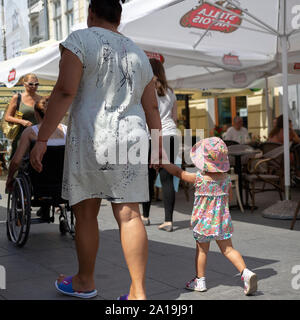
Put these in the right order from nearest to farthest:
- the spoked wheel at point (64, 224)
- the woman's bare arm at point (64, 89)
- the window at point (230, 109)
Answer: the woman's bare arm at point (64, 89), the spoked wheel at point (64, 224), the window at point (230, 109)

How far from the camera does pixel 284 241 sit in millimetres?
5145

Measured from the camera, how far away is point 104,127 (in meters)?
2.91

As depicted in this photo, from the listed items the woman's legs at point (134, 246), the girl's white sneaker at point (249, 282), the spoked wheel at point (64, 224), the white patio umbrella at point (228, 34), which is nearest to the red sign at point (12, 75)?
the white patio umbrella at point (228, 34)

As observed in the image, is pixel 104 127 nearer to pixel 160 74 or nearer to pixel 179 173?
pixel 179 173

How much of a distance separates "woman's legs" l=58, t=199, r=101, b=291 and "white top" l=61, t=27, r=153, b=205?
0.14 metres

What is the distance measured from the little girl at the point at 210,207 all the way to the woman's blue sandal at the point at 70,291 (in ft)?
2.28

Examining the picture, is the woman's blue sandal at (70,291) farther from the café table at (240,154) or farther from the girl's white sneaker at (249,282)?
the café table at (240,154)

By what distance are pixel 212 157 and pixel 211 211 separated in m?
0.37

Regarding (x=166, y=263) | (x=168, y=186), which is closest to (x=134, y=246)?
(x=166, y=263)

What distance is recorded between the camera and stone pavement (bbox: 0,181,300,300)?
348cm

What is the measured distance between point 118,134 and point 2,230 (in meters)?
3.74

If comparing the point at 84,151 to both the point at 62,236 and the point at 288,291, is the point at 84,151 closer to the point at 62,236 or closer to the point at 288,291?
the point at 288,291

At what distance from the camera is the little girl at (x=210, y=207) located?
11.5 feet
